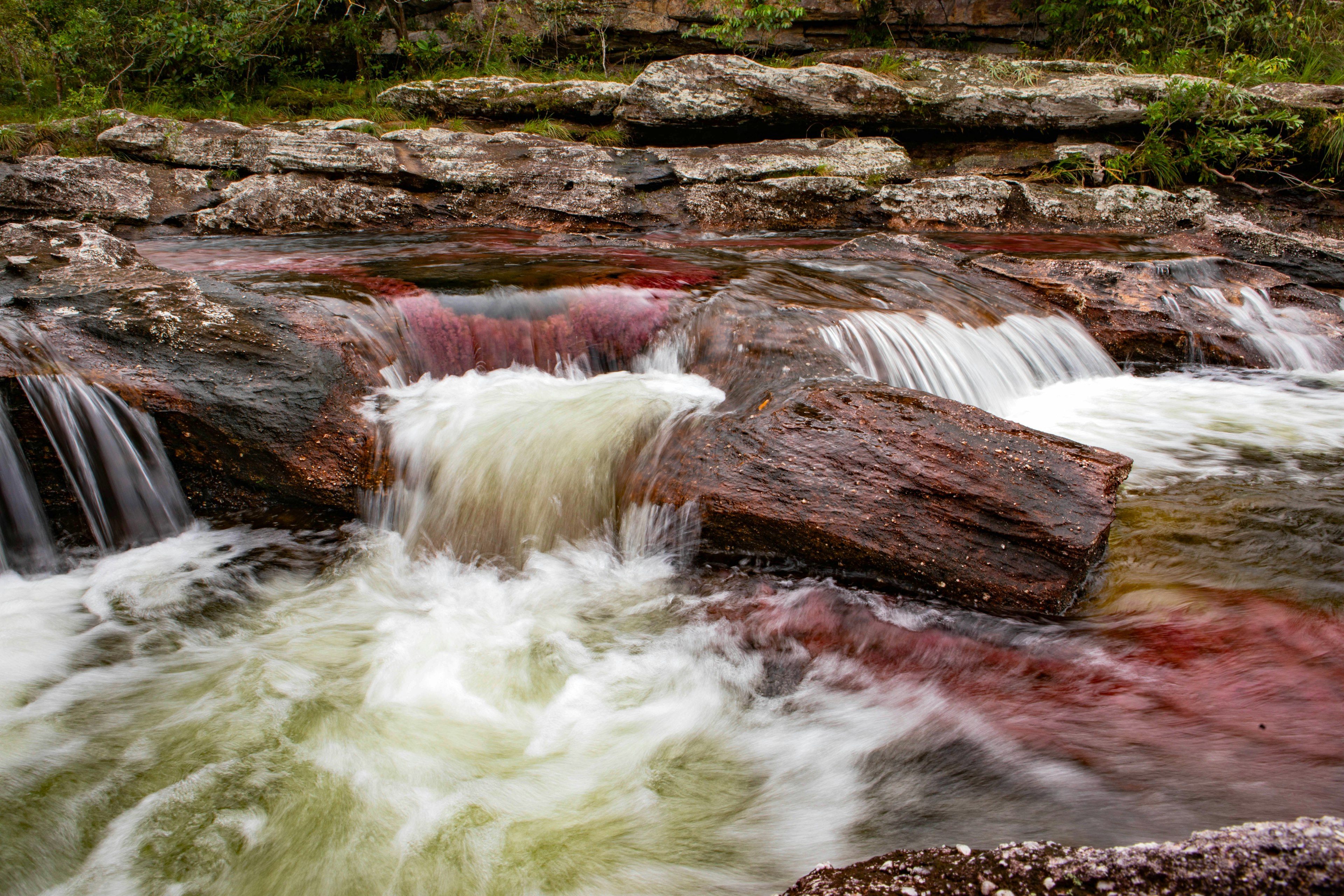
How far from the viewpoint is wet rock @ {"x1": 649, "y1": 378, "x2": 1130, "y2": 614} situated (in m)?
2.91

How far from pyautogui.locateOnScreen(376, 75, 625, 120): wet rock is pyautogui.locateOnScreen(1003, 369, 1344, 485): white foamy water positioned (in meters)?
7.71

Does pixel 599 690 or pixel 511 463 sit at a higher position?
pixel 511 463

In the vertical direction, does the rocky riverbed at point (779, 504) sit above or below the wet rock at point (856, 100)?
below

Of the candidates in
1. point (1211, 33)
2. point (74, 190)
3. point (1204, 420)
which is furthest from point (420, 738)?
point (1211, 33)

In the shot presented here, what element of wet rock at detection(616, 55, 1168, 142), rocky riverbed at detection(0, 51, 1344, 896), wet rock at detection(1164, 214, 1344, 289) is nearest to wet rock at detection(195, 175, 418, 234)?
rocky riverbed at detection(0, 51, 1344, 896)

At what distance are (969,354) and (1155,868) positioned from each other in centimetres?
404

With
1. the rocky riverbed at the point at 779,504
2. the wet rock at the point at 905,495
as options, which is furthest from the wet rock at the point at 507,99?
the wet rock at the point at 905,495

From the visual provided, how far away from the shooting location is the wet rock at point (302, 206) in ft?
26.7

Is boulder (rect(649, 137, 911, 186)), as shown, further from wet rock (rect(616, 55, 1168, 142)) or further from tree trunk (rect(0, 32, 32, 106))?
tree trunk (rect(0, 32, 32, 106))

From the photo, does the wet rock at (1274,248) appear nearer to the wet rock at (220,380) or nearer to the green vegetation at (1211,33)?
the green vegetation at (1211,33)

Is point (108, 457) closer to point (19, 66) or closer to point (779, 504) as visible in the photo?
point (779, 504)

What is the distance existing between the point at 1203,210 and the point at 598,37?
9.58 metres

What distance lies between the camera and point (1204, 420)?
464cm

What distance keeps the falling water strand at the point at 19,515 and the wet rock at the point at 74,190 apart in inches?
236
